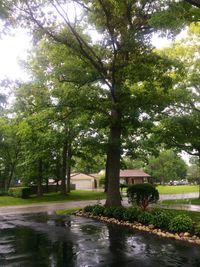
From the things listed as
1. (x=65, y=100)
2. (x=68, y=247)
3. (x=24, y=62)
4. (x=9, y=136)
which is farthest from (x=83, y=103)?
(x=9, y=136)

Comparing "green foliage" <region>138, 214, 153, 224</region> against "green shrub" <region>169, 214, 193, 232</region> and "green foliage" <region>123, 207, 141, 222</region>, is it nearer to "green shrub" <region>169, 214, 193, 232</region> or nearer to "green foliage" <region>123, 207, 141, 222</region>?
"green foliage" <region>123, 207, 141, 222</region>

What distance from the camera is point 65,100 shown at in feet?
60.1

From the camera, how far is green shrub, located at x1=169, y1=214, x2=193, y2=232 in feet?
40.2

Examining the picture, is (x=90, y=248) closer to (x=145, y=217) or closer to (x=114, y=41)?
(x=145, y=217)

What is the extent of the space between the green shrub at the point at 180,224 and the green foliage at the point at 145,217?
4.73 ft

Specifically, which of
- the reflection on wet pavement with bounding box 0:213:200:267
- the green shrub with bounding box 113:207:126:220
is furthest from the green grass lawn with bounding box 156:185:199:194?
the reflection on wet pavement with bounding box 0:213:200:267

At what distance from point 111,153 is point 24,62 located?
16.5m

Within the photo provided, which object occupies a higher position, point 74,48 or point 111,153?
point 74,48

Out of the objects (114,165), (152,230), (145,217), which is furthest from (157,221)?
(114,165)

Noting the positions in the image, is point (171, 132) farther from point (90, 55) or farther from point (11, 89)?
point (11, 89)

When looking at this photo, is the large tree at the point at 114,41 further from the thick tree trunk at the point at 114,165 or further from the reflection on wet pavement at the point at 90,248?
the reflection on wet pavement at the point at 90,248

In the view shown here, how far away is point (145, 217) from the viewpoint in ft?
47.3

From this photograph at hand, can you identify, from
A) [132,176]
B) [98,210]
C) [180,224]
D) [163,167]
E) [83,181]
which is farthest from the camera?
[163,167]

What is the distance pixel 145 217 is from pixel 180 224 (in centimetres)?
225
